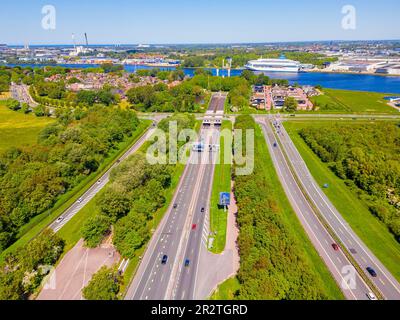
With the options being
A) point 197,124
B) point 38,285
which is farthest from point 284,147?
point 38,285

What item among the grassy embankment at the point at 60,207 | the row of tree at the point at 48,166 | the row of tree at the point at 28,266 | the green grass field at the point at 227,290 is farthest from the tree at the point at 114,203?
the green grass field at the point at 227,290

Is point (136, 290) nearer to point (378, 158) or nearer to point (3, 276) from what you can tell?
point (3, 276)

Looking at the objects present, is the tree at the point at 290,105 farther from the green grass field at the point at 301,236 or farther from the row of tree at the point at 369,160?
the green grass field at the point at 301,236

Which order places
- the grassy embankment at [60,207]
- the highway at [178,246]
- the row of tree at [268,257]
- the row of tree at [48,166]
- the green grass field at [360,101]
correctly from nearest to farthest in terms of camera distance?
the row of tree at [268,257] → the highway at [178,246] → the grassy embankment at [60,207] → the row of tree at [48,166] → the green grass field at [360,101]

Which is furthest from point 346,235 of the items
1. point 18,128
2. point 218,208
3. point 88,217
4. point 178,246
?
point 18,128

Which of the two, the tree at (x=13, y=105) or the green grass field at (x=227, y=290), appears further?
the tree at (x=13, y=105)

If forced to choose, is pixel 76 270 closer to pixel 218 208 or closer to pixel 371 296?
pixel 218 208

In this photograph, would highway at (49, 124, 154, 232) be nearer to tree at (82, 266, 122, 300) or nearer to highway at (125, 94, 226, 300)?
highway at (125, 94, 226, 300)
